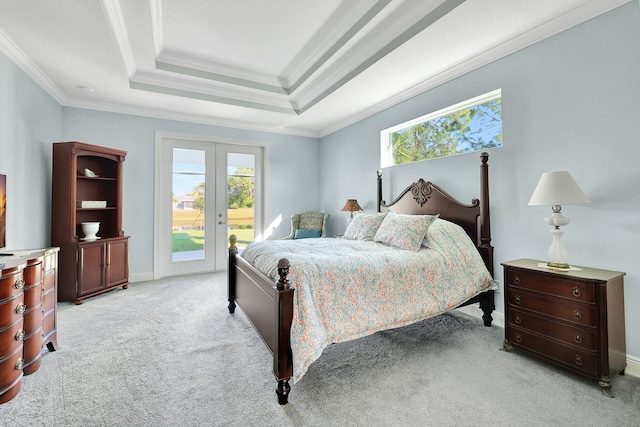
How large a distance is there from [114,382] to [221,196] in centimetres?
347

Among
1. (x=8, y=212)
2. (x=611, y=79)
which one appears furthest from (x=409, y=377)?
(x=8, y=212)

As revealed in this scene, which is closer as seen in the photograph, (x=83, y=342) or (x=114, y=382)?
(x=114, y=382)

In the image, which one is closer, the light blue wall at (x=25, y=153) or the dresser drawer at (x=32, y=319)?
the dresser drawer at (x=32, y=319)

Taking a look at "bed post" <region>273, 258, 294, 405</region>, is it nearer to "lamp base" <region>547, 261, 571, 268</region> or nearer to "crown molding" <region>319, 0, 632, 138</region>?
"lamp base" <region>547, 261, 571, 268</region>

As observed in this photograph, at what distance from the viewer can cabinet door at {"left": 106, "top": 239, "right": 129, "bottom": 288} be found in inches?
150

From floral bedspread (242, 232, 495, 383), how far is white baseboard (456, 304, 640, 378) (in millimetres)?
332

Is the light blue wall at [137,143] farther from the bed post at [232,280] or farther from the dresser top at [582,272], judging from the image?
the dresser top at [582,272]

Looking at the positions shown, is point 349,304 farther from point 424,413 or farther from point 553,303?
point 553,303

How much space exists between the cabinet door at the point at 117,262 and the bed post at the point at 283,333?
321cm

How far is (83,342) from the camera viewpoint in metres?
2.48

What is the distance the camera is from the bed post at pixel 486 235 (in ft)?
9.28

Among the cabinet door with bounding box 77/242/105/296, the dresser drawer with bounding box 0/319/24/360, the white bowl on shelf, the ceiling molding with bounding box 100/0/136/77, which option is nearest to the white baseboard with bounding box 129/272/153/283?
the cabinet door with bounding box 77/242/105/296

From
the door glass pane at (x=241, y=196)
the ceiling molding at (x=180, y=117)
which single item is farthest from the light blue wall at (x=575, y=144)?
the door glass pane at (x=241, y=196)

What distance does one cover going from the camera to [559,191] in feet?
6.74
